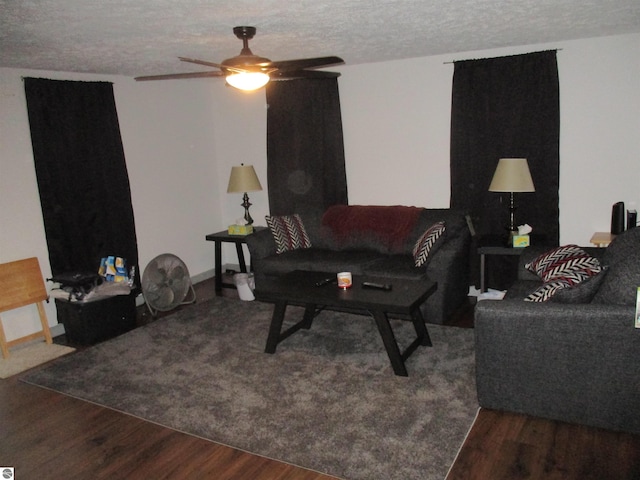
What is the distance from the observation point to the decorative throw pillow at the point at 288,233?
16.0 ft

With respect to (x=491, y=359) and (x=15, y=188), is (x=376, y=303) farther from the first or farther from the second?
(x=15, y=188)

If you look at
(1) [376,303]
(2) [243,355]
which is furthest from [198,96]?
(1) [376,303]

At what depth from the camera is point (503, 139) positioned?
14.4ft

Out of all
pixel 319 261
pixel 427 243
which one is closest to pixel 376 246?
pixel 319 261

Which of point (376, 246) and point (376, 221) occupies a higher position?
point (376, 221)

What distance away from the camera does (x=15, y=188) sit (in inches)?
159

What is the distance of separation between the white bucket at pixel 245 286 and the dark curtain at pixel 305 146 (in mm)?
975

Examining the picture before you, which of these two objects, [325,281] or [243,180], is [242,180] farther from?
[325,281]

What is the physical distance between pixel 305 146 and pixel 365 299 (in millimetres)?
2508

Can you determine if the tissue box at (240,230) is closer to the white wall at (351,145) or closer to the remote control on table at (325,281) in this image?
the white wall at (351,145)

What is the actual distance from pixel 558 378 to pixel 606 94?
2.64 meters

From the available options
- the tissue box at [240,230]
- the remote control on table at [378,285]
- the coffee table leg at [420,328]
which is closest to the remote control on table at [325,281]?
the remote control on table at [378,285]

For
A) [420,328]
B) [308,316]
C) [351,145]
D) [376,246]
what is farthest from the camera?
[351,145]

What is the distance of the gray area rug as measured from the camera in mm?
2510
